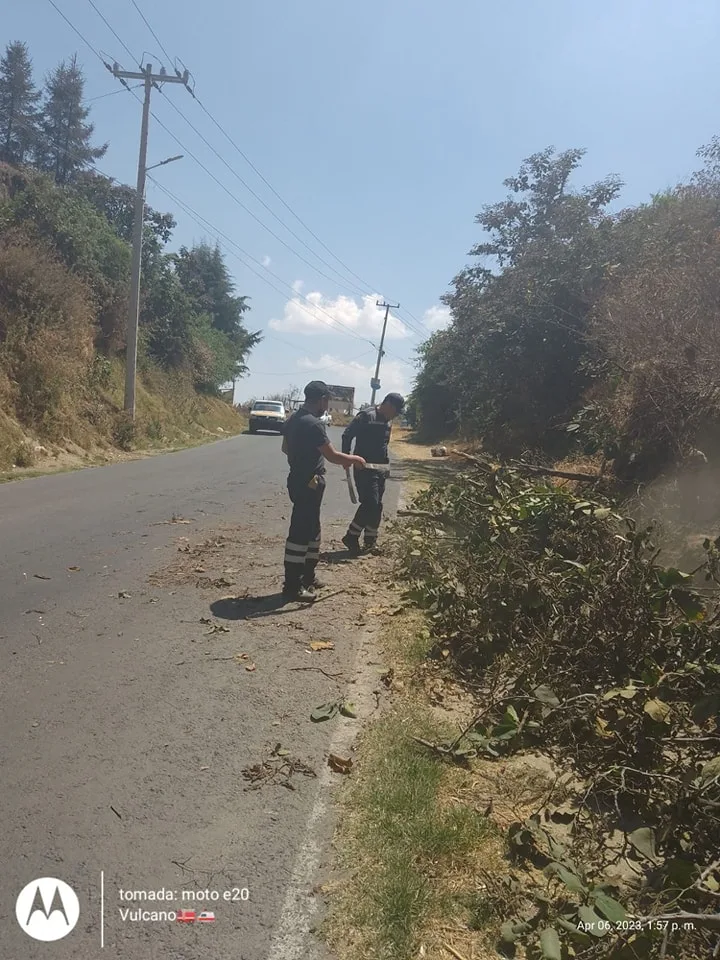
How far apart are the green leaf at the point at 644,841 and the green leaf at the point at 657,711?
610 millimetres

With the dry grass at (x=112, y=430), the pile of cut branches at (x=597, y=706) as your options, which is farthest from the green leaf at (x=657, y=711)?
the dry grass at (x=112, y=430)

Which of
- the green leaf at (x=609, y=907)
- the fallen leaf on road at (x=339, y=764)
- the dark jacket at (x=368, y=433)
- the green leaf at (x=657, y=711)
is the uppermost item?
the dark jacket at (x=368, y=433)

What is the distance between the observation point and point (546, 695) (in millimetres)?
3721

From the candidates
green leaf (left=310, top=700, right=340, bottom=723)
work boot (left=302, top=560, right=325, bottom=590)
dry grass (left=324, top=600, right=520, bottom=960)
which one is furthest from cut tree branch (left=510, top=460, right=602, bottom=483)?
green leaf (left=310, top=700, right=340, bottom=723)

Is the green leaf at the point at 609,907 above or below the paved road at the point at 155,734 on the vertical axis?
above

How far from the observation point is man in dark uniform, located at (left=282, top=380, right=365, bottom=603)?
246 inches

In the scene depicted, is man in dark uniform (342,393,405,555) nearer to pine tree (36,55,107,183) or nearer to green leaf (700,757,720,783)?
green leaf (700,757,720,783)

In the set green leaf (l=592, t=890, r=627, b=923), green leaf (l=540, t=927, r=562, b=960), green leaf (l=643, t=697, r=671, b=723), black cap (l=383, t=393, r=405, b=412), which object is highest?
black cap (l=383, t=393, r=405, b=412)

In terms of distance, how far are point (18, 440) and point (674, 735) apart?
1592 cm

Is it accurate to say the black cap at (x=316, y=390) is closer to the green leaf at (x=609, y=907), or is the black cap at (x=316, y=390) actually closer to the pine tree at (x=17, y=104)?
the green leaf at (x=609, y=907)

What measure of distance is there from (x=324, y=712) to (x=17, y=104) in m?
54.5

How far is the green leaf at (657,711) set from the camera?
325cm

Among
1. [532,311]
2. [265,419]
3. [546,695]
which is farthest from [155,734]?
[265,419]

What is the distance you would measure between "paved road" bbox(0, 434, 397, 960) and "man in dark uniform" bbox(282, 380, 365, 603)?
340 millimetres
